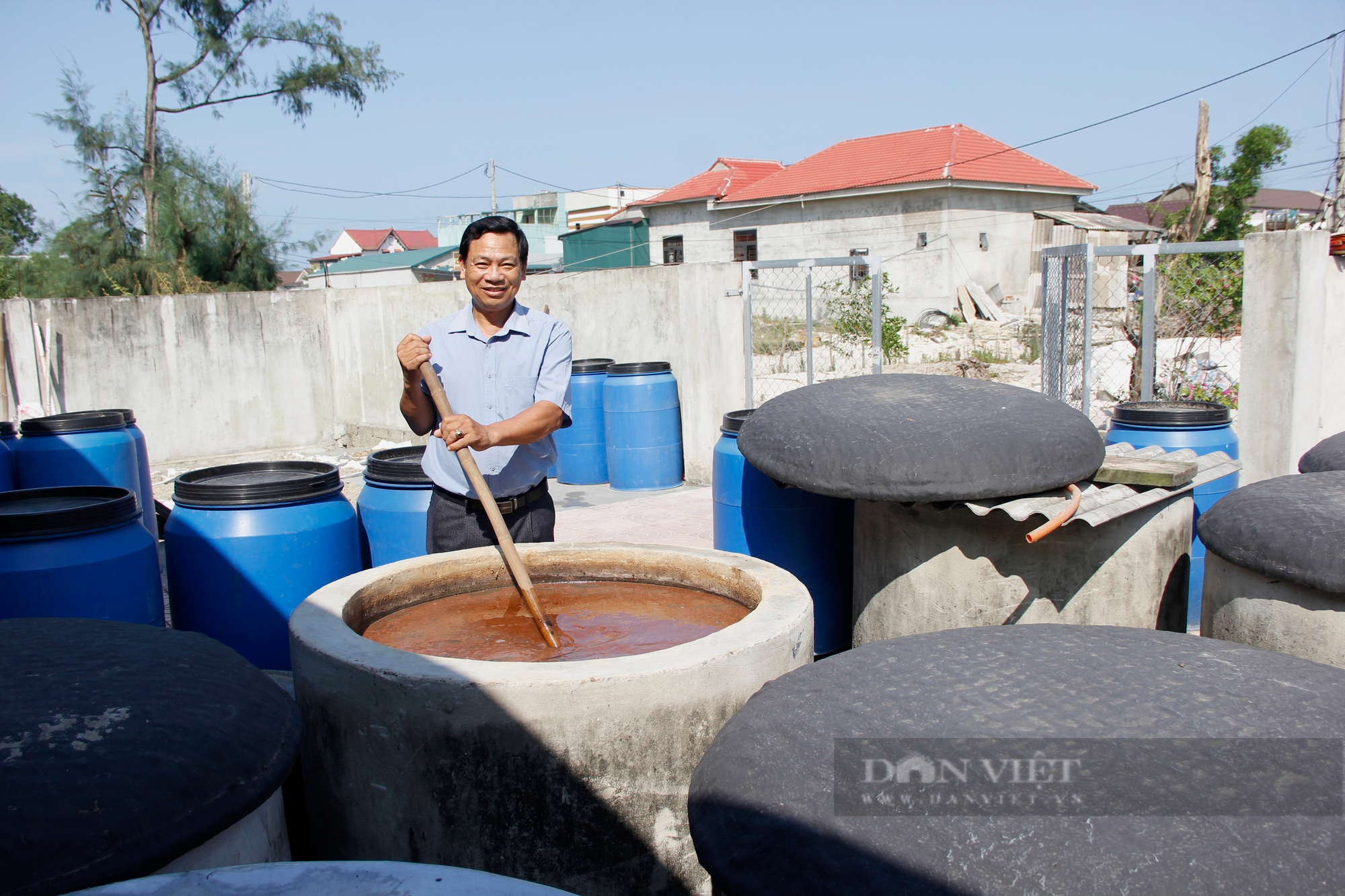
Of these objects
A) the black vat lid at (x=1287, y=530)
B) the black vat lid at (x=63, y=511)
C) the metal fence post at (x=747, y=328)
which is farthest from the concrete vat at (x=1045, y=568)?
the metal fence post at (x=747, y=328)

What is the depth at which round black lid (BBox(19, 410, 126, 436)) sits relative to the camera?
5.23 metres

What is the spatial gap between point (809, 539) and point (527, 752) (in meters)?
2.20

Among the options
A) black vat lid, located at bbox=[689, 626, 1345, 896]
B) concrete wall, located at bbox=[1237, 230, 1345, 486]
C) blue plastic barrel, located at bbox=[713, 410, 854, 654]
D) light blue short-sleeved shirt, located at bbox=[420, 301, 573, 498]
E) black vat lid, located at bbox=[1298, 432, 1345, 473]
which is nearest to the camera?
black vat lid, located at bbox=[689, 626, 1345, 896]

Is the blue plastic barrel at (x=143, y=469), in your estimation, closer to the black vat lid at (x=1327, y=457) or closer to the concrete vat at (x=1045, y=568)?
the concrete vat at (x=1045, y=568)

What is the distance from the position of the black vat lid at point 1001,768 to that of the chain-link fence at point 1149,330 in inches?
139

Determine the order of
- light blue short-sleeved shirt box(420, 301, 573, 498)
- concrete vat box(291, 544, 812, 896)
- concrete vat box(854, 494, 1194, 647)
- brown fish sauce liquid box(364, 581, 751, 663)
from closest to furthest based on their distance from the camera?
concrete vat box(291, 544, 812, 896), brown fish sauce liquid box(364, 581, 751, 663), concrete vat box(854, 494, 1194, 647), light blue short-sleeved shirt box(420, 301, 573, 498)

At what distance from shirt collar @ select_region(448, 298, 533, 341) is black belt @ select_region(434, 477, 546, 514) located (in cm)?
52

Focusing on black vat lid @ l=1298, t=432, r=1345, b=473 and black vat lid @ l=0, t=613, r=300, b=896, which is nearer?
black vat lid @ l=0, t=613, r=300, b=896

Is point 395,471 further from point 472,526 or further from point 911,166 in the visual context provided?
point 911,166

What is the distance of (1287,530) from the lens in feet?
7.57

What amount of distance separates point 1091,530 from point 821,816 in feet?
6.45

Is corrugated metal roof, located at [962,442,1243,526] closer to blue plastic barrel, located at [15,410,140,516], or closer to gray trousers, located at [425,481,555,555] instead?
gray trousers, located at [425,481,555,555]

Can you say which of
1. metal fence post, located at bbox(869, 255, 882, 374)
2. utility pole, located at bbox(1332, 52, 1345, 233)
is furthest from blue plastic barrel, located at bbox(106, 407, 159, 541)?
utility pole, located at bbox(1332, 52, 1345, 233)

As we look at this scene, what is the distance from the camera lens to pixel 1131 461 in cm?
308
